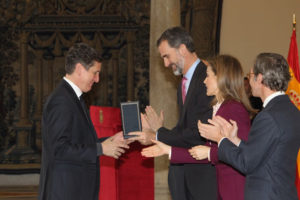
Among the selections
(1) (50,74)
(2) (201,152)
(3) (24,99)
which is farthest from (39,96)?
(2) (201,152)

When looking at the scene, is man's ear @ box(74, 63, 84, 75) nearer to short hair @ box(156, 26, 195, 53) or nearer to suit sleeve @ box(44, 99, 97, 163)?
suit sleeve @ box(44, 99, 97, 163)

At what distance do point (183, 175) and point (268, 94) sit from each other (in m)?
1.23

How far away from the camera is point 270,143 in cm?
258

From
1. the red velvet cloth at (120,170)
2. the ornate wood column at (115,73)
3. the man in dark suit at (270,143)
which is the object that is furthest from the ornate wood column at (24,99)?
the man in dark suit at (270,143)

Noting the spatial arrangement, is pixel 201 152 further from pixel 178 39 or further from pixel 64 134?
pixel 178 39

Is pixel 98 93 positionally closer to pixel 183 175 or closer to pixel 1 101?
pixel 1 101

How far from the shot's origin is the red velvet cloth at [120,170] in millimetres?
5059

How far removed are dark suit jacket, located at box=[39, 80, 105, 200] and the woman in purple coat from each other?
77 centimetres

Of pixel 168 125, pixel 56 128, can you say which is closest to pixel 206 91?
pixel 56 128

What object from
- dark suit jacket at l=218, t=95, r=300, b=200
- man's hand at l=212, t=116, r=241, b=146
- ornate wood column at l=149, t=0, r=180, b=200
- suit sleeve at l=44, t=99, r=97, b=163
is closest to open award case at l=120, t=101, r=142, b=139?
suit sleeve at l=44, t=99, r=97, b=163

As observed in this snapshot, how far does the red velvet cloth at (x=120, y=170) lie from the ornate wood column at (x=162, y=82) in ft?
3.19

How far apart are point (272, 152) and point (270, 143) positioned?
6cm

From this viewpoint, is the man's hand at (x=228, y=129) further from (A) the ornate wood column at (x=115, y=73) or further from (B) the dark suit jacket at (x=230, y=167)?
(A) the ornate wood column at (x=115, y=73)

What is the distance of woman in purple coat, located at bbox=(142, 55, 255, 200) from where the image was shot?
3.14m
